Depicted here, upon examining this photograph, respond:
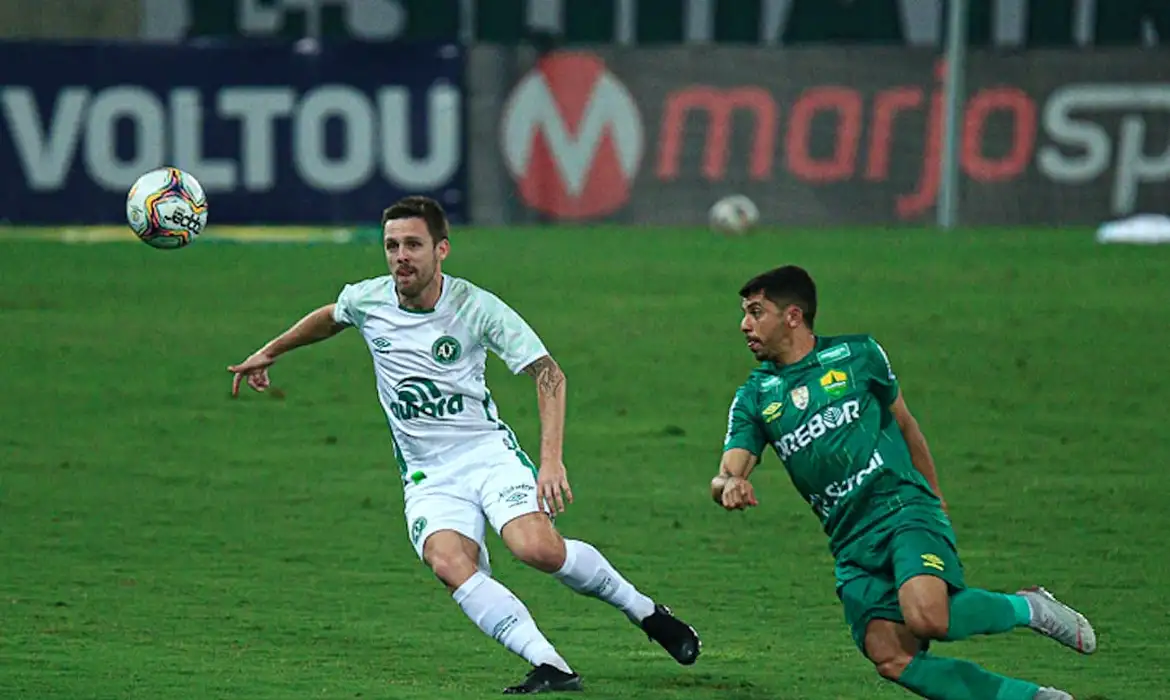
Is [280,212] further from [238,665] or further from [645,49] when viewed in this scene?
[238,665]

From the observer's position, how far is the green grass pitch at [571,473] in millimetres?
9180

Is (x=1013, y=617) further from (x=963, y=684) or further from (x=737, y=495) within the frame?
(x=737, y=495)

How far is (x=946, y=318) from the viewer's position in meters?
20.2

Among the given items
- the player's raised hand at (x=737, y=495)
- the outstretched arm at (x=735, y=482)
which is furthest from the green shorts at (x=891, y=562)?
the player's raised hand at (x=737, y=495)

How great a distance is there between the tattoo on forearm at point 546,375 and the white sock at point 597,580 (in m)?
0.59

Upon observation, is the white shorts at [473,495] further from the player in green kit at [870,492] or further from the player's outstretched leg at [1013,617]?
the player's outstretched leg at [1013,617]

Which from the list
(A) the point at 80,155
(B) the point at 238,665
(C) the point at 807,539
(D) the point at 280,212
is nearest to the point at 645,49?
(D) the point at 280,212

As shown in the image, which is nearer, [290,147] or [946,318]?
[946,318]

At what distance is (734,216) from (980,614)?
20.5 meters

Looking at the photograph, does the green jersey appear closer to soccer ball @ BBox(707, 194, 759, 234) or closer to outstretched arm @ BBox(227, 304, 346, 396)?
outstretched arm @ BBox(227, 304, 346, 396)

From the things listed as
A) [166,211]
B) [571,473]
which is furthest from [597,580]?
[571,473]

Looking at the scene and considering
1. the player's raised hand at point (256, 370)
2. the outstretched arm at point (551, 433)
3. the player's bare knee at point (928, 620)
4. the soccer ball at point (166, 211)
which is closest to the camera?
the player's bare knee at point (928, 620)

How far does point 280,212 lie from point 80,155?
2550mm

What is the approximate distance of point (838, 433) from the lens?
7832mm
